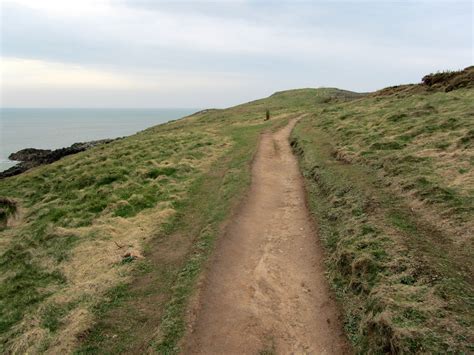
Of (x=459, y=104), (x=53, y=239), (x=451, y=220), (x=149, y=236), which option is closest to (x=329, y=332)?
(x=451, y=220)

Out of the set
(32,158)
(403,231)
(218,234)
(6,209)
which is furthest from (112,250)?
(32,158)

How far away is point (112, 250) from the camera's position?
1434cm

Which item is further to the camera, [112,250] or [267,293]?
[112,250]

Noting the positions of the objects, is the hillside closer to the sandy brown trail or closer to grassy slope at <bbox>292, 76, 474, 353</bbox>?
grassy slope at <bbox>292, 76, 474, 353</bbox>

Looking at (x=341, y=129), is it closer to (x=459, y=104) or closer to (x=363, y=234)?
(x=459, y=104)

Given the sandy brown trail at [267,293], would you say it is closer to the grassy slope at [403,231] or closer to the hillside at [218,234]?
the hillside at [218,234]

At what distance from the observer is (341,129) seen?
28828mm

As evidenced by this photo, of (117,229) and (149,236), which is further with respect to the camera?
(117,229)

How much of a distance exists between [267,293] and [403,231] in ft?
16.1

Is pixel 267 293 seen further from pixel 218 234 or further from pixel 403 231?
pixel 403 231

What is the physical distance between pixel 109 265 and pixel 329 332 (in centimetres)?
875

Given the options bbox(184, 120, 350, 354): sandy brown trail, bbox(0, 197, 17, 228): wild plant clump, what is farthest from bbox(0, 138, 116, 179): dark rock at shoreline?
bbox(184, 120, 350, 354): sandy brown trail

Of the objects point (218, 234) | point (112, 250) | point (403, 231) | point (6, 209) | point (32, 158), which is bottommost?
point (32, 158)

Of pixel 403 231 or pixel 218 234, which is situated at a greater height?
pixel 403 231
